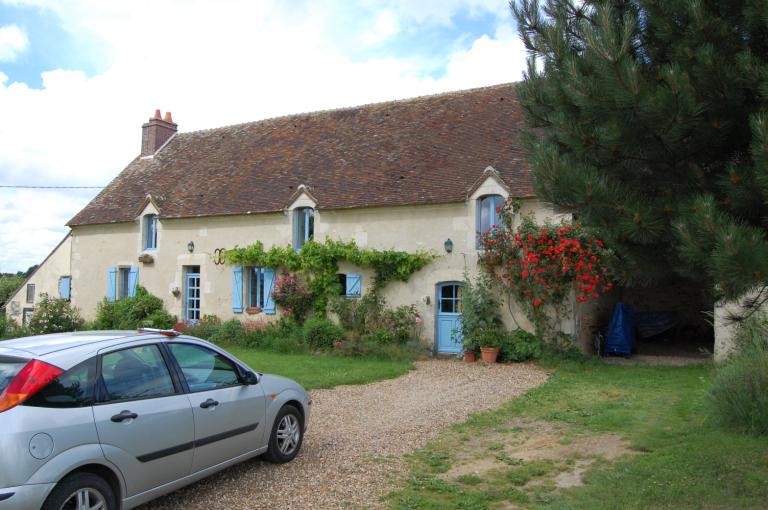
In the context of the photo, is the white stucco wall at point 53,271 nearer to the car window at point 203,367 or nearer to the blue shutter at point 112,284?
the blue shutter at point 112,284

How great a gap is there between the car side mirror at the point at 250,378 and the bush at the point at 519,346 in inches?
325

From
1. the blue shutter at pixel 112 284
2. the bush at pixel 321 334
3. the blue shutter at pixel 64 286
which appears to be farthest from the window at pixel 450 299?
the blue shutter at pixel 64 286

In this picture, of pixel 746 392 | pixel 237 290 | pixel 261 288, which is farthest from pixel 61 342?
pixel 237 290

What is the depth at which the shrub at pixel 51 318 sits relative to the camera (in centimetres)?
1820

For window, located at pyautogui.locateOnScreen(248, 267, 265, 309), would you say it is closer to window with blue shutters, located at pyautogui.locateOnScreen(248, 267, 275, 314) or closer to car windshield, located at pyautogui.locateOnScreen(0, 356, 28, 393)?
window with blue shutters, located at pyautogui.locateOnScreen(248, 267, 275, 314)

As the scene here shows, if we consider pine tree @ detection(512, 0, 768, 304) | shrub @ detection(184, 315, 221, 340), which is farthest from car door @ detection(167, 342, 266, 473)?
shrub @ detection(184, 315, 221, 340)

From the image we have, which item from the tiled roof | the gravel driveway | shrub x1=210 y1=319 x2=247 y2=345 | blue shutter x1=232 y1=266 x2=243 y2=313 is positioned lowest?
the gravel driveway

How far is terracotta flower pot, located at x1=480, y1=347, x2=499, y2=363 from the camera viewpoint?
1316 centimetres

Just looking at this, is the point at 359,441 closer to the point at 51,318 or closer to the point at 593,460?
the point at 593,460

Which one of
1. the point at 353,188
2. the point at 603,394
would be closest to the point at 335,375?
the point at 603,394

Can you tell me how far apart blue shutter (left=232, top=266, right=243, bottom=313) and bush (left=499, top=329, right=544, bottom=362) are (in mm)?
7677

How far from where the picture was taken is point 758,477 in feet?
17.0

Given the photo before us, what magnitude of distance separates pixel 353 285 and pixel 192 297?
236 inches

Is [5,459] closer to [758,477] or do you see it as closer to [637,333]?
[758,477]
